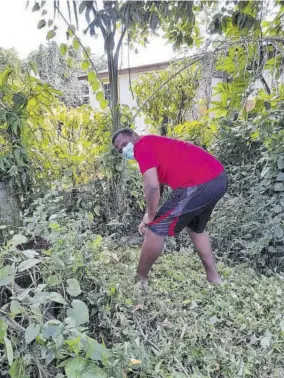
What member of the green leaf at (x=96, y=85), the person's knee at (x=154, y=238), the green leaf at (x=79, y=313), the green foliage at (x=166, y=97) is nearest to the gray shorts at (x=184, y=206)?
the person's knee at (x=154, y=238)

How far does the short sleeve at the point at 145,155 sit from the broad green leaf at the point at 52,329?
1.17 meters

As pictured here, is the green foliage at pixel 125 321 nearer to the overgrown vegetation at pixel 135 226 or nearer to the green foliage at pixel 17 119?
the overgrown vegetation at pixel 135 226

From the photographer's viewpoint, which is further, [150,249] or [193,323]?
[150,249]

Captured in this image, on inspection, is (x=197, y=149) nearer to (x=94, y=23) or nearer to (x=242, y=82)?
(x=242, y=82)

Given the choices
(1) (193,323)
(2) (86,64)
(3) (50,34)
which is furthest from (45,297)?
(2) (86,64)

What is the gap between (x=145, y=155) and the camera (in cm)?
218

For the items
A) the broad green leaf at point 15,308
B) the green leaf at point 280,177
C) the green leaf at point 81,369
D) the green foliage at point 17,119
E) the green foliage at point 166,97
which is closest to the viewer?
the green leaf at point 81,369

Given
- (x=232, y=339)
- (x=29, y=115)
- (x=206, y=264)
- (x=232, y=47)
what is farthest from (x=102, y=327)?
(x=232, y=47)

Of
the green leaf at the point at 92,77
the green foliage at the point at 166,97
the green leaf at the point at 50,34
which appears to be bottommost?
the green foliage at the point at 166,97

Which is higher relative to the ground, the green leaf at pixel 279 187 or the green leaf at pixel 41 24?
the green leaf at pixel 41 24

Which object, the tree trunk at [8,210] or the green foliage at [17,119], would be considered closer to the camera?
the tree trunk at [8,210]

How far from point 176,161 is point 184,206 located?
308 mm

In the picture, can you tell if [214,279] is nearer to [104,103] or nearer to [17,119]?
[104,103]

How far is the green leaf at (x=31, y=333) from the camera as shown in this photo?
121cm
